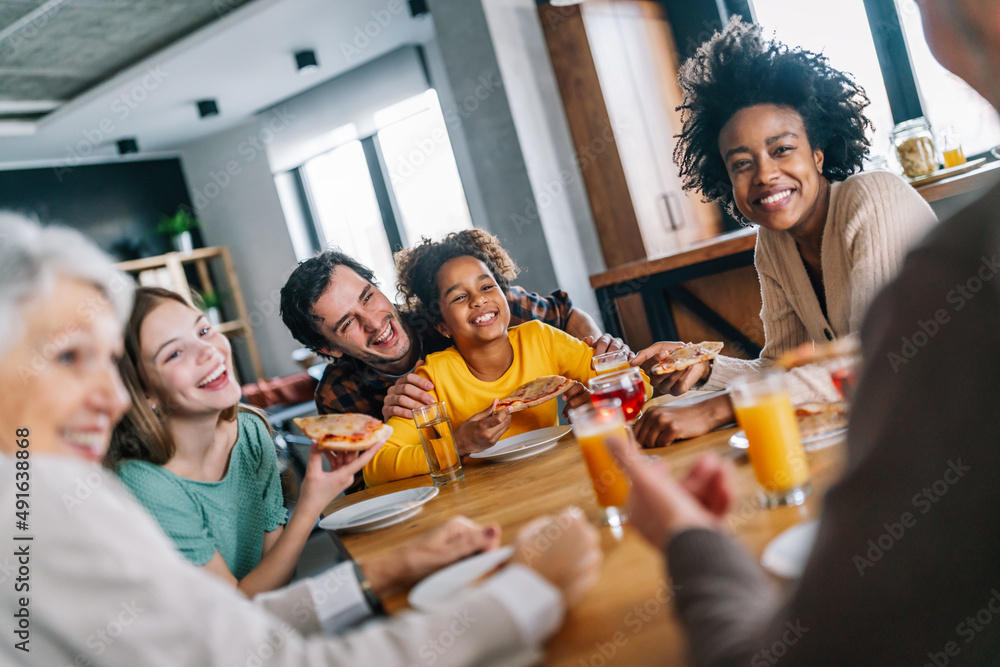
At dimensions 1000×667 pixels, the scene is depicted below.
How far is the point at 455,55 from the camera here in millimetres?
4117

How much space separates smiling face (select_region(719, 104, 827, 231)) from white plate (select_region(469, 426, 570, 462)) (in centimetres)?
75

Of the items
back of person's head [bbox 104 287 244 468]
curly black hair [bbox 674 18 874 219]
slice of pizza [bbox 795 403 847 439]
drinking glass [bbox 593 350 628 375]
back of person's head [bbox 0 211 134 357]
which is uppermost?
curly black hair [bbox 674 18 874 219]

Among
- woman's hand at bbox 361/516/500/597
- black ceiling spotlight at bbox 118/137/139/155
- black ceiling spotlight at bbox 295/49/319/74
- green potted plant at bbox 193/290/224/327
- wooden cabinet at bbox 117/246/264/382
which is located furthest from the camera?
green potted plant at bbox 193/290/224/327

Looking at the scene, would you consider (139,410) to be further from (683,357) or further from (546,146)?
(546,146)

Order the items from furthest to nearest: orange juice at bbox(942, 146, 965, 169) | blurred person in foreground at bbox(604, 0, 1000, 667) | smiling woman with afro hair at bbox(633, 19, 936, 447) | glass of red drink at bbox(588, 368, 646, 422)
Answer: orange juice at bbox(942, 146, 965, 169), smiling woman with afro hair at bbox(633, 19, 936, 447), glass of red drink at bbox(588, 368, 646, 422), blurred person in foreground at bbox(604, 0, 1000, 667)

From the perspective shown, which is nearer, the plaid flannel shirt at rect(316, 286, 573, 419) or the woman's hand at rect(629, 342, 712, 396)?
the woman's hand at rect(629, 342, 712, 396)

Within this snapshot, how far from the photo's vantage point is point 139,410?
4.91 ft

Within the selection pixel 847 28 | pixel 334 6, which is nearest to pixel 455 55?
pixel 334 6

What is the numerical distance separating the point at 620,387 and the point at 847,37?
3428 millimetres

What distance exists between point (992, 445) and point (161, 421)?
152 centimetres

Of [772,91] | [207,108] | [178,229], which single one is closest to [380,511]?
[772,91]

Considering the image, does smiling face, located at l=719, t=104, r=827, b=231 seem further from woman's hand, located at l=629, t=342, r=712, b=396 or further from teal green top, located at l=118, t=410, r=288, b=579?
teal green top, located at l=118, t=410, r=288, b=579

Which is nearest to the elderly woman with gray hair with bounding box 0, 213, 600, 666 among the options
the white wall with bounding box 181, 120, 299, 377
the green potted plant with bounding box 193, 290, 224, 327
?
the white wall with bounding box 181, 120, 299, 377

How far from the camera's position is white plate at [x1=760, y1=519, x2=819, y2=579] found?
0.76 meters
